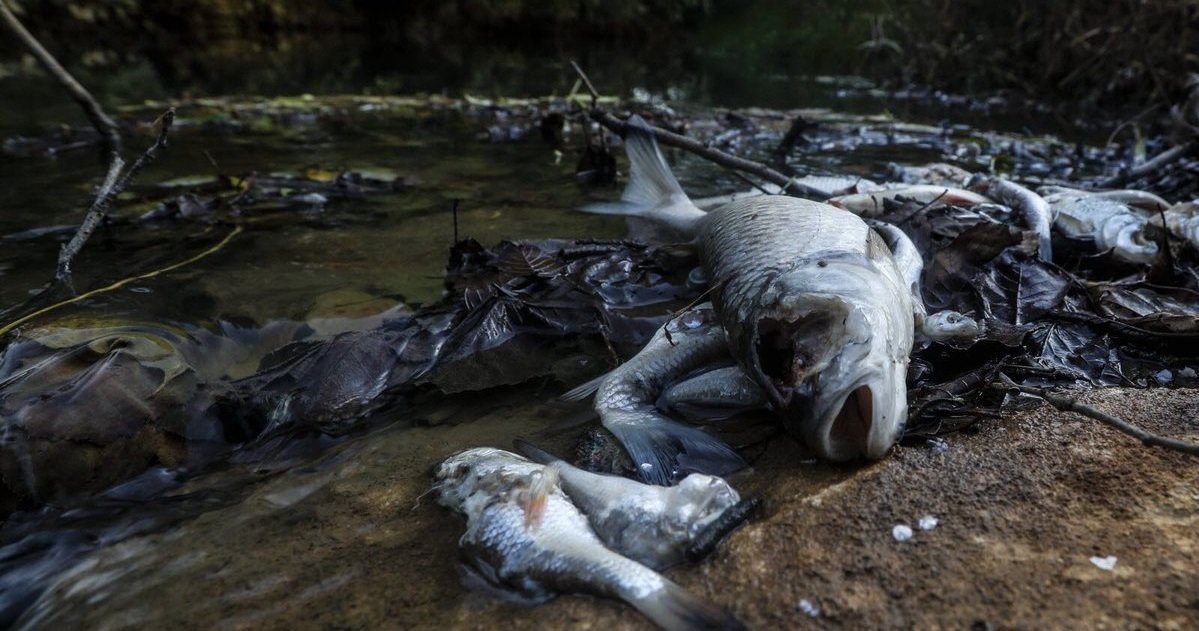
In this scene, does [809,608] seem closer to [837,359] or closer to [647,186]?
[837,359]

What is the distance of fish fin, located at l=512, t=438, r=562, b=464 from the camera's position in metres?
2.16

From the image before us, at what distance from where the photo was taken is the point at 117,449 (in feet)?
7.76

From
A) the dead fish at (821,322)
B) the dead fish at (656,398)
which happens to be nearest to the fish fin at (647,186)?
the dead fish at (821,322)

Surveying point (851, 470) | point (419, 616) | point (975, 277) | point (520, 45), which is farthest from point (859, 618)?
point (520, 45)

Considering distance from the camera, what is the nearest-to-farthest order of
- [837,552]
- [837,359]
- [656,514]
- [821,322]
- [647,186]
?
1. [837,552]
2. [656,514]
3. [837,359]
4. [821,322]
5. [647,186]

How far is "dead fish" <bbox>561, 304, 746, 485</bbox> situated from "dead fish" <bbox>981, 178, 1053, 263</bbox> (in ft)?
5.56

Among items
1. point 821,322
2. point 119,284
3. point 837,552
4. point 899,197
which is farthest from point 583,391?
point 119,284

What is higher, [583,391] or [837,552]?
[837,552]

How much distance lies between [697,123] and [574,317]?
5.91 m

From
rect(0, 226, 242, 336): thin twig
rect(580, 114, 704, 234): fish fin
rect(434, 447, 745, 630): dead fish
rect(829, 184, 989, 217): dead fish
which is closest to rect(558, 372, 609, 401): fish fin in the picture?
rect(434, 447, 745, 630): dead fish

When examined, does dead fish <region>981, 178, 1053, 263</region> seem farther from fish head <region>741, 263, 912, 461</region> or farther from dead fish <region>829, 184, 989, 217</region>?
fish head <region>741, 263, 912, 461</region>

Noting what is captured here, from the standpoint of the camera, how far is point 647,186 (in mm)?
4383

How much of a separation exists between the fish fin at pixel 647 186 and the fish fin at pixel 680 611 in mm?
2884

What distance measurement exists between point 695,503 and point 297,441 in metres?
1.49
